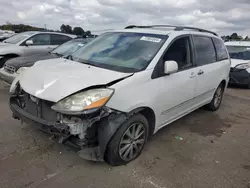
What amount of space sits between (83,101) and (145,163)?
128cm

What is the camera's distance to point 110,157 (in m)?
2.73

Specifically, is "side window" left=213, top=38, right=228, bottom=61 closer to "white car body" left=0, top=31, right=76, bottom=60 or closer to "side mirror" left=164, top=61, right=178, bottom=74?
"side mirror" left=164, top=61, right=178, bottom=74

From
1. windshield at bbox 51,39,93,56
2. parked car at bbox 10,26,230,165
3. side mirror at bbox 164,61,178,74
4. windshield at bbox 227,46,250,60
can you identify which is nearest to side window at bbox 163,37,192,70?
parked car at bbox 10,26,230,165

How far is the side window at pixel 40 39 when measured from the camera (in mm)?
7637

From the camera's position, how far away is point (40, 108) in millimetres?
2684

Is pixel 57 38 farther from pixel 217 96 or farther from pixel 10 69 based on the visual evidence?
pixel 217 96

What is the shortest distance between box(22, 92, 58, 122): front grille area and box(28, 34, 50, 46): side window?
5.34 m

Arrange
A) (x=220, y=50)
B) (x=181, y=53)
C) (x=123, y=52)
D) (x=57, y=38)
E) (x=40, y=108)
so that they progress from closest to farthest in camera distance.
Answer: (x=40, y=108) → (x=123, y=52) → (x=181, y=53) → (x=220, y=50) → (x=57, y=38)

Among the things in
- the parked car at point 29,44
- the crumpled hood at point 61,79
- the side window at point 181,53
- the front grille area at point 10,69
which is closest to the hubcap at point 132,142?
the crumpled hood at point 61,79

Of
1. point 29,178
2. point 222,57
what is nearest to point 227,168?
point 29,178

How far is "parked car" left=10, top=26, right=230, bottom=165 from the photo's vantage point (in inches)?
98.1

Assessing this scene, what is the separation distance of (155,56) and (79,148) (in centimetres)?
158

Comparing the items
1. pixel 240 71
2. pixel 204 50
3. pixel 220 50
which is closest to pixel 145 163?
pixel 204 50

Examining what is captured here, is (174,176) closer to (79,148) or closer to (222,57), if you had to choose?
(79,148)
